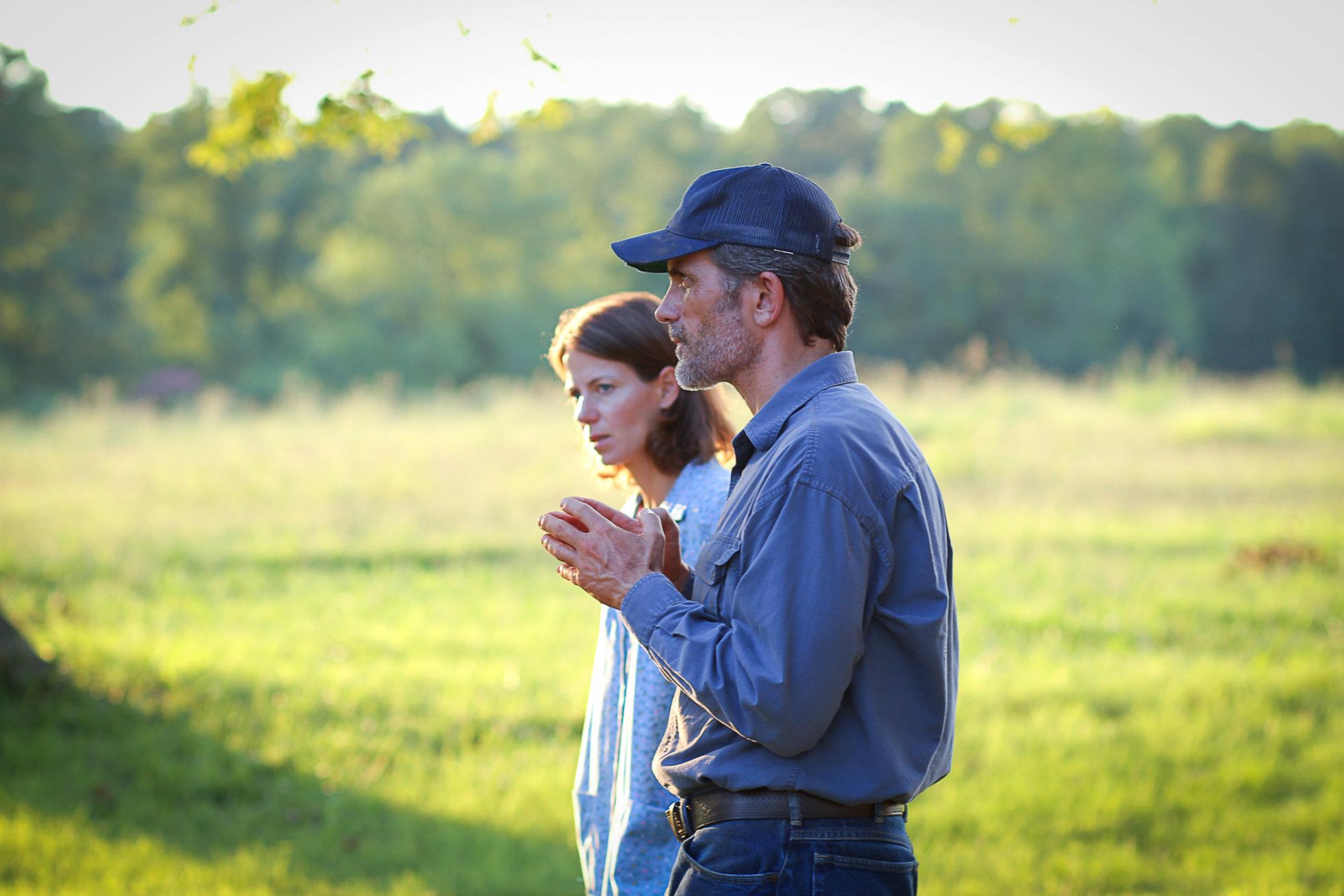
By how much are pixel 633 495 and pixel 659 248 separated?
4.64ft

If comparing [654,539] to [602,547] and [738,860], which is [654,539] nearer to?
[602,547]

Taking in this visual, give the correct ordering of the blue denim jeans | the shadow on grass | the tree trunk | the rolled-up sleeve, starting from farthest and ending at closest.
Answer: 1. the tree trunk
2. the shadow on grass
3. the blue denim jeans
4. the rolled-up sleeve

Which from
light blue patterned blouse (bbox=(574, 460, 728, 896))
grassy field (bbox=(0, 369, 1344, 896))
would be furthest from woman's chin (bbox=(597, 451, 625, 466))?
grassy field (bbox=(0, 369, 1344, 896))

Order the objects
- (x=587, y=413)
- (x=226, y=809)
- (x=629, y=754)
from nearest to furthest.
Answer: (x=629, y=754), (x=587, y=413), (x=226, y=809)

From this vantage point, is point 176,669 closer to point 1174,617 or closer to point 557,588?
point 557,588

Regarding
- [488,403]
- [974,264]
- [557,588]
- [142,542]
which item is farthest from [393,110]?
[974,264]

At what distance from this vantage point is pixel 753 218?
2189mm

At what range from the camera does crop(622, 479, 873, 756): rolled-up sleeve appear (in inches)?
73.7

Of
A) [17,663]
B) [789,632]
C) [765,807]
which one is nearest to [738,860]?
[765,807]

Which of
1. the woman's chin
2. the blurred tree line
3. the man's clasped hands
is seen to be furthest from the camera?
the blurred tree line

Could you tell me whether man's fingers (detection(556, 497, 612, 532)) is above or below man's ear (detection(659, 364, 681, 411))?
below

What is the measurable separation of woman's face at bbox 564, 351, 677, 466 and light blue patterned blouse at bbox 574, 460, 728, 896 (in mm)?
187

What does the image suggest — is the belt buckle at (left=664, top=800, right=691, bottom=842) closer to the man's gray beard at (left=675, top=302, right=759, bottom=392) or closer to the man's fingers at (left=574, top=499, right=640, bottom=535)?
the man's fingers at (left=574, top=499, right=640, bottom=535)

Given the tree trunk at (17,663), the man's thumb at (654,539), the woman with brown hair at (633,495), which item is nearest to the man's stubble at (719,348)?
the man's thumb at (654,539)
